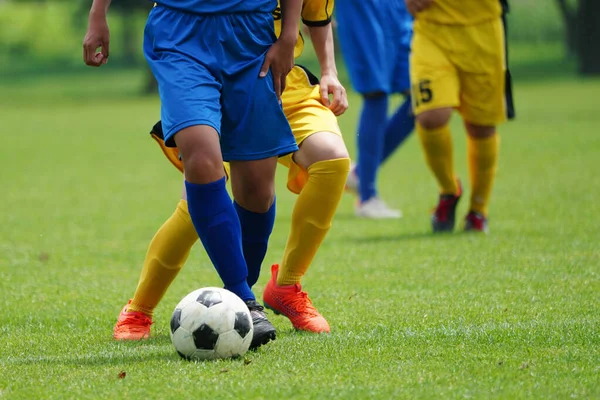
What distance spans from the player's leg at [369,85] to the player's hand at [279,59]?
4.67 metres

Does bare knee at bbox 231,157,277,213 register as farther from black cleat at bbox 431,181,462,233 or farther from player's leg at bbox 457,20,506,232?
black cleat at bbox 431,181,462,233

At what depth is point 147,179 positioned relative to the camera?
13117 millimetres

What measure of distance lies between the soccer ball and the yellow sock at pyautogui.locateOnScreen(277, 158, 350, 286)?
74cm

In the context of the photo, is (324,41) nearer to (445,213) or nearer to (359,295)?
(359,295)

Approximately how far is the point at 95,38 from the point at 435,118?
11.7ft

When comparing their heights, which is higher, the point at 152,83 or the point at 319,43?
the point at 319,43

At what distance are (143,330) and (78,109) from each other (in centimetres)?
2462

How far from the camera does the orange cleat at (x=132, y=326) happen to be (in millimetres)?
4660

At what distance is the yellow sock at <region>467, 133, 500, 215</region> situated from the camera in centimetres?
771

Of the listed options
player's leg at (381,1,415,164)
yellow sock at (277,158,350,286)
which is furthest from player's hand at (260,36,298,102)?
player's leg at (381,1,415,164)

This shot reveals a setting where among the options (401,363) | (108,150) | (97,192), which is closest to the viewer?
(401,363)

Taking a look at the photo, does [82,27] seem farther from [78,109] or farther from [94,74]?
[78,109]

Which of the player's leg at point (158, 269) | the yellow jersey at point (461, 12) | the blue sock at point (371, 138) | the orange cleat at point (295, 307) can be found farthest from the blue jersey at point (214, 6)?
the blue sock at point (371, 138)

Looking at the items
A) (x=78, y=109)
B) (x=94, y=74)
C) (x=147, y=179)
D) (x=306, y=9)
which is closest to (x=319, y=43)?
(x=306, y=9)
